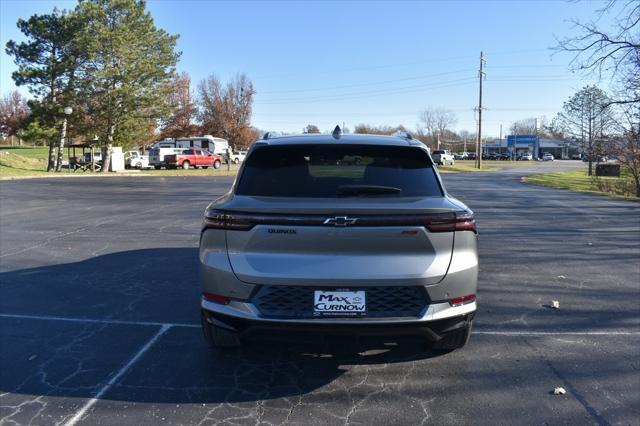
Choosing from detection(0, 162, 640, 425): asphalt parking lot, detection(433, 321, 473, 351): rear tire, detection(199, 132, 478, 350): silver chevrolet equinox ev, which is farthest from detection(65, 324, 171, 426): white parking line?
detection(433, 321, 473, 351): rear tire

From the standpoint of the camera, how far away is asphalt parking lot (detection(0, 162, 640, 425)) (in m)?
3.29

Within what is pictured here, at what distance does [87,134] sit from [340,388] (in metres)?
39.1

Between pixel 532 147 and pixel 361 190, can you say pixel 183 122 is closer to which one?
pixel 361 190

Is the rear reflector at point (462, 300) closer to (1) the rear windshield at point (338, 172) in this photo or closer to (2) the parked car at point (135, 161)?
(1) the rear windshield at point (338, 172)

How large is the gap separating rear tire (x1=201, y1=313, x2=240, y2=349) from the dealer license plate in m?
0.64

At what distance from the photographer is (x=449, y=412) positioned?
327 centimetres

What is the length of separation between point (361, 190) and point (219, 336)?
1.44 meters

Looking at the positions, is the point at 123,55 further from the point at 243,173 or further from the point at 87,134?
the point at 243,173

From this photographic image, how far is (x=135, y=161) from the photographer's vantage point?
48.0 meters

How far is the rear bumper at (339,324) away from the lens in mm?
3238

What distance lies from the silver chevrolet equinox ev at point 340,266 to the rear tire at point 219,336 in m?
0.02

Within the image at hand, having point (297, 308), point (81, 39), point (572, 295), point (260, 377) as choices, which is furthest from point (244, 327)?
point (81, 39)

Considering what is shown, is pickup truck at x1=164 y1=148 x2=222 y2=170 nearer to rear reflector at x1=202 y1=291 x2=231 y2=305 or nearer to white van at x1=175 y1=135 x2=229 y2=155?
white van at x1=175 y1=135 x2=229 y2=155

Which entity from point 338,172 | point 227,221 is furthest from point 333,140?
point 227,221
